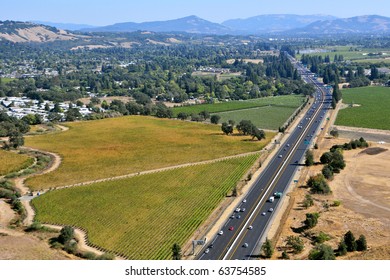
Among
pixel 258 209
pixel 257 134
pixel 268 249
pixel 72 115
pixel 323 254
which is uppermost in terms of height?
pixel 323 254

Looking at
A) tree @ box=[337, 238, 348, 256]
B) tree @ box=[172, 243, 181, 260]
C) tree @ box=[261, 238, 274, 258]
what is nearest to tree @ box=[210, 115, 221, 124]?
tree @ box=[261, 238, 274, 258]

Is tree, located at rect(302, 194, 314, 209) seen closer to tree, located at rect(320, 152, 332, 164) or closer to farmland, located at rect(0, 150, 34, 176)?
tree, located at rect(320, 152, 332, 164)

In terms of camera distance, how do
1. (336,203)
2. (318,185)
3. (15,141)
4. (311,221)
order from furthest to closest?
(15,141), (318,185), (336,203), (311,221)

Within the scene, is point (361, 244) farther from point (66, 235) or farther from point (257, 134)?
point (257, 134)

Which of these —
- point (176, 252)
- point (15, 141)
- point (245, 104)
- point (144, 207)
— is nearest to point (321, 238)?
point (176, 252)

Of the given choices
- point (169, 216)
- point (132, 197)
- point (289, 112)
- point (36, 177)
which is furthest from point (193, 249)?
point (289, 112)

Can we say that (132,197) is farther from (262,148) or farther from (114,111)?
(114,111)

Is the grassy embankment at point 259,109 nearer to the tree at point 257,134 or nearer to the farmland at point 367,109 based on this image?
the tree at point 257,134
